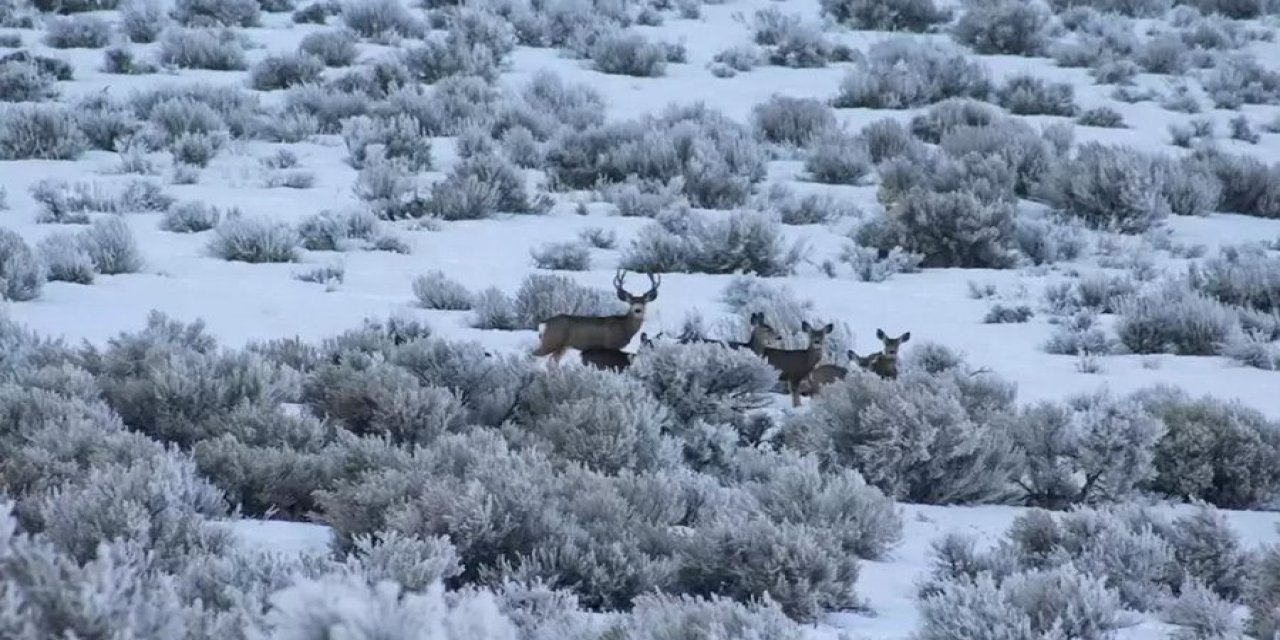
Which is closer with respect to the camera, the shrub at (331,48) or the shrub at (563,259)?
the shrub at (563,259)

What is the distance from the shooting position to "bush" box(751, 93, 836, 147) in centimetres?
1766

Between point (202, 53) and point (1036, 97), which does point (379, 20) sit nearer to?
point (202, 53)

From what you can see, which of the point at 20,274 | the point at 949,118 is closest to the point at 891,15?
the point at 949,118

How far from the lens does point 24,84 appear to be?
1744 centimetres

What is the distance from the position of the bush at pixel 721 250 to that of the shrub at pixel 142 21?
9.90 m

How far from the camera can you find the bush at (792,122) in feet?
57.9

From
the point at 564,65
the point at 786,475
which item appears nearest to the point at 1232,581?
the point at 786,475

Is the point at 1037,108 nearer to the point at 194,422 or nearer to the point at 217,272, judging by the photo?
the point at 217,272

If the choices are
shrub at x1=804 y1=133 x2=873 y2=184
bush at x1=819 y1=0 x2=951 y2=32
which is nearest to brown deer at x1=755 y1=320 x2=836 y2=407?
shrub at x1=804 y1=133 x2=873 y2=184

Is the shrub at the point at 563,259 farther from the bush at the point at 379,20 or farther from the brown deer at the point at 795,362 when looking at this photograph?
the bush at the point at 379,20

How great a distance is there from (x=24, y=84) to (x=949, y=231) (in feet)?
30.5

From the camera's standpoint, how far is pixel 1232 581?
6637 mm

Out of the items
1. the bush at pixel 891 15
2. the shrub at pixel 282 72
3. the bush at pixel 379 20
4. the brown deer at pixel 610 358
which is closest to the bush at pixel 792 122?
the shrub at pixel 282 72

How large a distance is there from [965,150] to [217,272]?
7.89m
